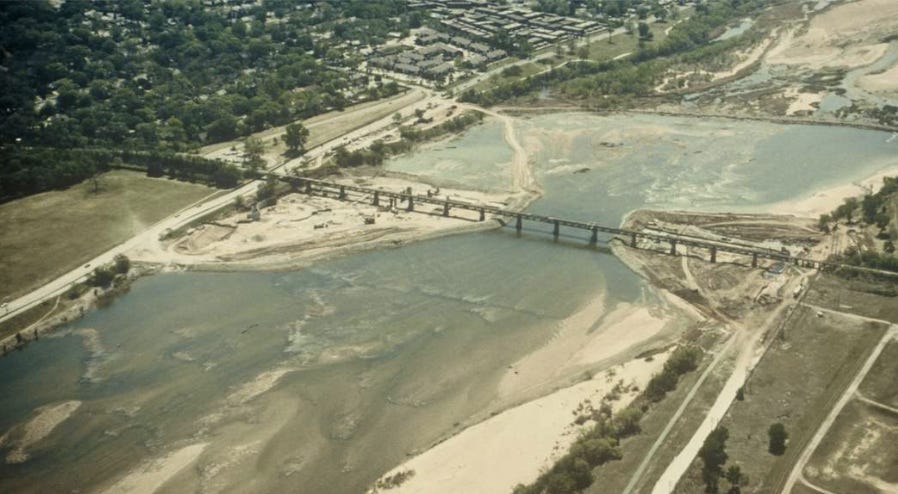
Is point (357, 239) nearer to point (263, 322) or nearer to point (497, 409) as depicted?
point (263, 322)

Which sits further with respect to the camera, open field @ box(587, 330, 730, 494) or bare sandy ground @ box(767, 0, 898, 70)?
bare sandy ground @ box(767, 0, 898, 70)

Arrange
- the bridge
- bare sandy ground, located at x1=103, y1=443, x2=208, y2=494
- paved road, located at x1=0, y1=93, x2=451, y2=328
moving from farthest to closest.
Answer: the bridge < paved road, located at x1=0, y1=93, x2=451, y2=328 < bare sandy ground, located at x1=103, y1=443, x2=208, y2=494

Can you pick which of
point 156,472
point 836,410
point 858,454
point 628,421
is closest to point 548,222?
point 628,421

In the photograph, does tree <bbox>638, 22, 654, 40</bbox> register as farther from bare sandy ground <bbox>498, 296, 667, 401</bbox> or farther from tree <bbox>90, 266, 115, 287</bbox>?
tree <bbox>90, 266, 115, 287</bbox>

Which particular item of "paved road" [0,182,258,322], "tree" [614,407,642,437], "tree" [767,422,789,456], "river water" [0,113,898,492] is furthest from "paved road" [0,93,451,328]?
"tree" [767,422,789,456]

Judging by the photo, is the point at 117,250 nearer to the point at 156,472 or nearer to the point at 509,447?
the point at 156,472

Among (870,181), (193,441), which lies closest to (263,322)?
Answer: (193,441)
